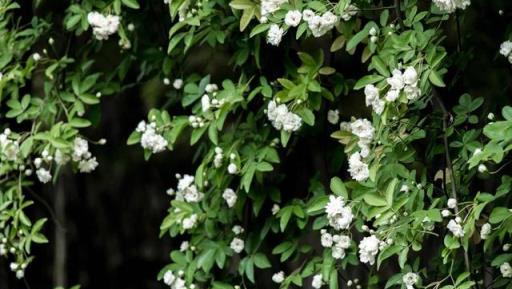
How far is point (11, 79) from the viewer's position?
3.88 m

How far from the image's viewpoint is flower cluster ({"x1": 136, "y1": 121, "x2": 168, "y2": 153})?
11.6 feet

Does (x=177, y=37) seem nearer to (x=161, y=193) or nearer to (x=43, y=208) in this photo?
(x=43, y=208)

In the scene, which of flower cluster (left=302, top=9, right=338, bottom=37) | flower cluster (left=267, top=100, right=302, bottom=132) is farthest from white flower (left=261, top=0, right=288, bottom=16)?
flower cluster (left=267, top=100, right=302, bottom=132)

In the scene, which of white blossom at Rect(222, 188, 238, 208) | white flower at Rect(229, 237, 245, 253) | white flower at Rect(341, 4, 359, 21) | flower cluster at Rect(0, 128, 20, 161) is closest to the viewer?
white flower at Rect(341, 4, 359, 21)

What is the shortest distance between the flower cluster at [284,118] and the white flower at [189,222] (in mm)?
537

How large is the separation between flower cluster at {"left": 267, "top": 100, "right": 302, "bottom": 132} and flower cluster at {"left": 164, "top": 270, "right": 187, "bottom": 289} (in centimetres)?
75

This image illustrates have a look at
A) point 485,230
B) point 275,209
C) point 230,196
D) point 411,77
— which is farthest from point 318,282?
point 411,77

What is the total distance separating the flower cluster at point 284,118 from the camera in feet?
10.6

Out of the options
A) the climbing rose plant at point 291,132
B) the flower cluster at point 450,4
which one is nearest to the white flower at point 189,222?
the climbing rose plant at point 291,132

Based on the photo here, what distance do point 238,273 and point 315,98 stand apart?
86 cm

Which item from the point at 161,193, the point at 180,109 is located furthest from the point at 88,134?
the point at 180,109

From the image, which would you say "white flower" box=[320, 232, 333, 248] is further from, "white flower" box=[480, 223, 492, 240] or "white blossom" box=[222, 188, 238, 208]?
"white flower" box=[480, 223, 492, 240]

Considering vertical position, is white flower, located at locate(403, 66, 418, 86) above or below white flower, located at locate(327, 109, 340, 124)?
above

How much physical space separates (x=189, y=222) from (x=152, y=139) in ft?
1.08
